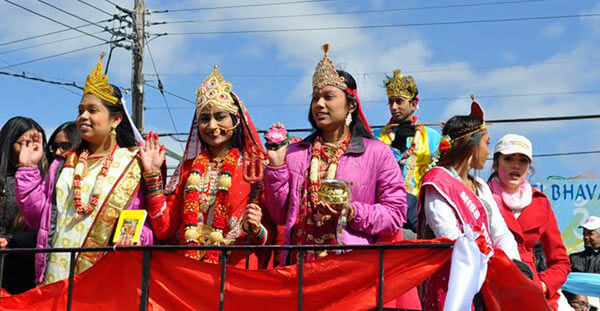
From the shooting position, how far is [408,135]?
20.7ft

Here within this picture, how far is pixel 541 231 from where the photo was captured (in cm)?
463

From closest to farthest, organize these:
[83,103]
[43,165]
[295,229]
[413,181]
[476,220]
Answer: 1. [476,220]
2. [295,229]
3. [83,103]
4. [43,165]
5. [413,181]

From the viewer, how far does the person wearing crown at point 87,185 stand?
178 inches

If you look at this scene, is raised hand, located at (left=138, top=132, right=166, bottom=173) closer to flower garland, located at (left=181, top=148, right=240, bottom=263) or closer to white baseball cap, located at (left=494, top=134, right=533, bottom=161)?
flower garland, located at (left=181, top=148, right=240, bottom=263)

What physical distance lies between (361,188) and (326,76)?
0.71 m

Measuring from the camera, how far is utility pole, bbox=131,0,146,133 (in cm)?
1662

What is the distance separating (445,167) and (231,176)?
1204mm

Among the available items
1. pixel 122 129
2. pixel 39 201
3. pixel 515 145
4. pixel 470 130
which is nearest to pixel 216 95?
pixel 122 129

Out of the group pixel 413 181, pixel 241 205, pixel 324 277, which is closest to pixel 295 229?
pixel 241 205

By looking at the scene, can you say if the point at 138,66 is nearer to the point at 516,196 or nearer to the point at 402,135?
the point at 402,135

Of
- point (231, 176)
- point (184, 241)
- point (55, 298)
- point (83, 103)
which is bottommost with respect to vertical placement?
point (55, 298)

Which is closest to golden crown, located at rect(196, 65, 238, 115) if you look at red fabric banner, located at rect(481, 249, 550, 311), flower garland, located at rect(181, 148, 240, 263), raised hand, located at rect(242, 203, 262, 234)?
flower garland, located at rect(181, 148, 240, 263)

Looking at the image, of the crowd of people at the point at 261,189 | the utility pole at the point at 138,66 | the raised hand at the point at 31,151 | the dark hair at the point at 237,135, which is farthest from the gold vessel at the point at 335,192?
the utility pole at the point at 138,66

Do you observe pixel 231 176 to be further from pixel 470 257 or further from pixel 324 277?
pixel 470 257
